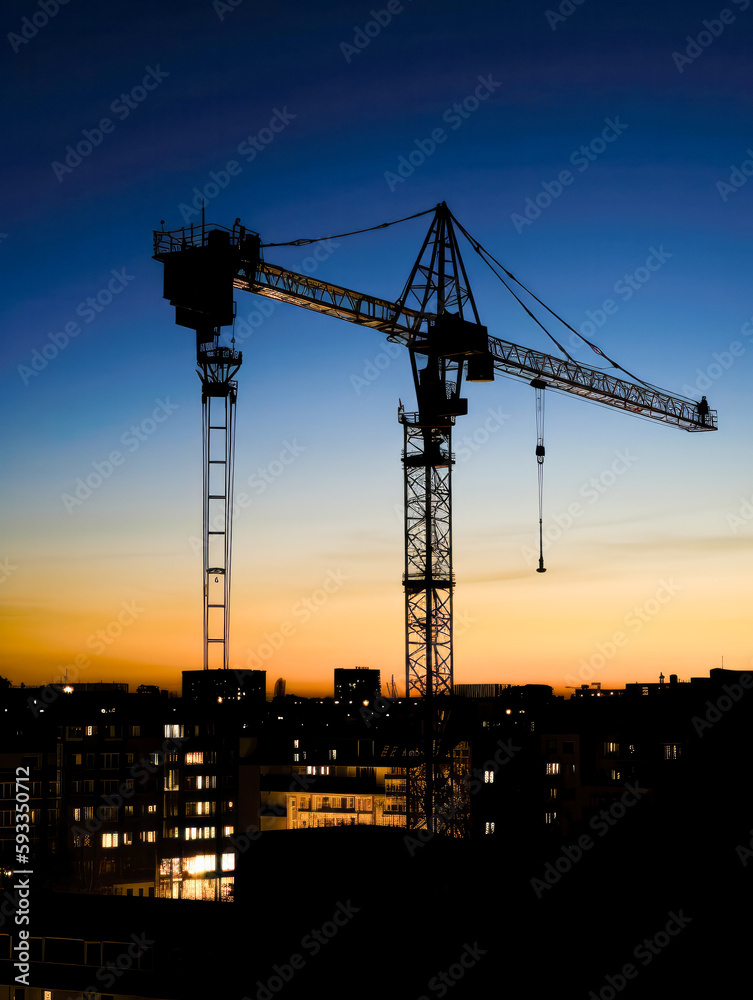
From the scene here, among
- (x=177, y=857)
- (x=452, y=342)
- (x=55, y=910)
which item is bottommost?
(x=177, y=857)

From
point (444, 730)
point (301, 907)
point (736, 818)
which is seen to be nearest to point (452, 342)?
point (444, 730)

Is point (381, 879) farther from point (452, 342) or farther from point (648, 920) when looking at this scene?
point (452, 342)

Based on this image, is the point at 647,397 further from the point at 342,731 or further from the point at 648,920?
the point at 648,920

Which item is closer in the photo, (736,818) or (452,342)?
(736,818)

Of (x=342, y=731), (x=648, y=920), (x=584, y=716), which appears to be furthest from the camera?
(x=342, y=731)

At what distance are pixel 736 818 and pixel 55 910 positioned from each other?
796 inches

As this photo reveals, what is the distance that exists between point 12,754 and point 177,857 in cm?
1152

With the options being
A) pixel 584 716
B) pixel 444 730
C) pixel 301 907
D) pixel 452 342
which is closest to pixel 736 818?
pixel 301 907

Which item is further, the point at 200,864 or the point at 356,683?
the point at 356,683

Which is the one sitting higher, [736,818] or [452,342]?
[452,342]

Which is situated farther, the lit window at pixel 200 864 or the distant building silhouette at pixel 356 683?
the distant building silhouette at pixel 356 683

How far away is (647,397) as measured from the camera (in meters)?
69.8

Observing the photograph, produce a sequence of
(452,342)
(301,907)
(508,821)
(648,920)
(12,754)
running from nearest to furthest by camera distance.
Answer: (648,920) < (301,907) < (452,342) < (12,754) < (508,821)

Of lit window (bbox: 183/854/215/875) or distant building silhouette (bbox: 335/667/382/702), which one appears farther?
distant building silhouette (bbox: 335/667/382/702)
